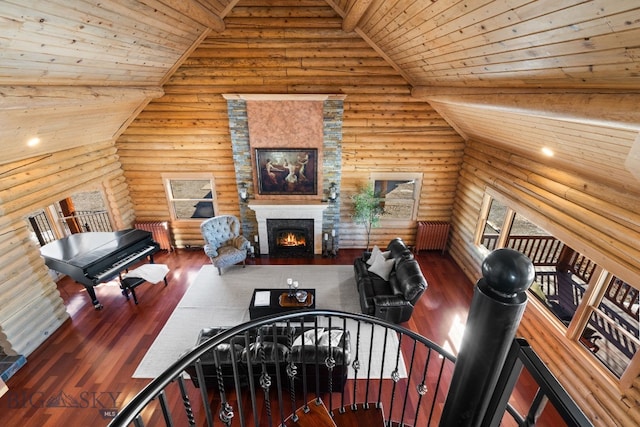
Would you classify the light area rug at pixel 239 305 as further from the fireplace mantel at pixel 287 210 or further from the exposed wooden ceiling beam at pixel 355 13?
the exposed wooden ceiling beam at pixel 355 13

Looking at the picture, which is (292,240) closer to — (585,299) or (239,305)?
(239,305)

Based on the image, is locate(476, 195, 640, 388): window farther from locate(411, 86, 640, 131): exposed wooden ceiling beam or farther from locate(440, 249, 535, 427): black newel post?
locate(440, 249, 535, 427): black newel post

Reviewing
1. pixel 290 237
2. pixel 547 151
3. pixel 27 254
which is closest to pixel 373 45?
pixel 547 151

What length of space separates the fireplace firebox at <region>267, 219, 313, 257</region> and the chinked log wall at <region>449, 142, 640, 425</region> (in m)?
4.22

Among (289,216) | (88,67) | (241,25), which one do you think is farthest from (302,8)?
(289,216)

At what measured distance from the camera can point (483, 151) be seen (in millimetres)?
6309

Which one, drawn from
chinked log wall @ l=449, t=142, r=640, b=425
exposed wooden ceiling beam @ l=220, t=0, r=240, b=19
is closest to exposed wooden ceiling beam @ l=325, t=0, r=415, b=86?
exposed wooden ceiling beam @ l=220, t=0, r=240, b=19

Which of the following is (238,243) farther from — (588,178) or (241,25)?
(588,178)

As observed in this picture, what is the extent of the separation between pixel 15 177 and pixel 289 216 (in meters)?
4.87

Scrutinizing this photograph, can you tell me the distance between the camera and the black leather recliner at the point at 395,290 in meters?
5.05

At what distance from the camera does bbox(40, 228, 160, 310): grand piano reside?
16.8 ft

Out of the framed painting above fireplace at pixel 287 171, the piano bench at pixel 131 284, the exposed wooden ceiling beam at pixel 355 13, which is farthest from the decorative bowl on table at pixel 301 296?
the exposed wooden ceiling beam at pixel 355 13

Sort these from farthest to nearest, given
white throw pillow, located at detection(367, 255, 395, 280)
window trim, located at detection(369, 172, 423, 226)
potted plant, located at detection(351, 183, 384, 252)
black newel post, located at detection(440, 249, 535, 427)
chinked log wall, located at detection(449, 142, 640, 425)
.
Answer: window trim, located at detection(369, 172, 423, 226), potted plant, located at detection(351, 183, 384, 252), white throw pillow, located at detection(367, 255, 395, 280), chinked log wall, located at detection(449, 142, 640, 425), black newel post, located at detection(440, 249, 535, 427)

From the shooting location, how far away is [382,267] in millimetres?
5855
